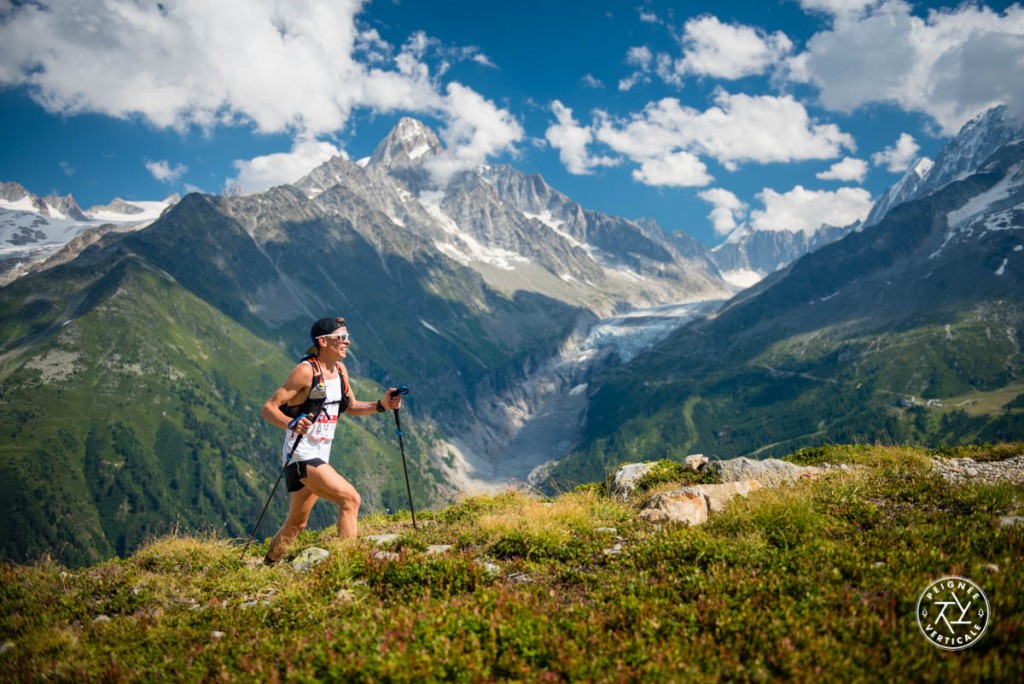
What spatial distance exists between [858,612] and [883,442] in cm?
1473

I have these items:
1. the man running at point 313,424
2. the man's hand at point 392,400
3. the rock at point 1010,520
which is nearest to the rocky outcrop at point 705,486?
the rock at point 1010,520

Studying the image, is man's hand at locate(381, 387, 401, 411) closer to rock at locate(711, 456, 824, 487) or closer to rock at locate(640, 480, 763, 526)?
rock at locate(640, 480, 763, 526)

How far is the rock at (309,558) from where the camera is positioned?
9.70 meters

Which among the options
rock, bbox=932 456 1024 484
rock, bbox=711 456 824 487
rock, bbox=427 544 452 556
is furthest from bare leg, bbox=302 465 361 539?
rock, bbox=932 456 1024 484

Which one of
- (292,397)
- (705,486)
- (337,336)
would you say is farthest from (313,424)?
(705,486)

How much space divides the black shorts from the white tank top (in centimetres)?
8

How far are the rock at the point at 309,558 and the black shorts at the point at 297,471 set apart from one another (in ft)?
4.13

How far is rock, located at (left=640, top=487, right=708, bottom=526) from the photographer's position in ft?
35.3

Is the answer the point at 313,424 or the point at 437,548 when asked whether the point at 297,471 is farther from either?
the point at 437,548

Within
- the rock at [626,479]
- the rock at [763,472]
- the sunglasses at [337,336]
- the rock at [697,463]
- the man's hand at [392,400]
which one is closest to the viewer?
the sunglasses at [337,336]

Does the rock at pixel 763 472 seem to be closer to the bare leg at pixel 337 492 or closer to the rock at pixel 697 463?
the rock at pixel 697 463

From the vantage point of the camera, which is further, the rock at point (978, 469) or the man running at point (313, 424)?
the rock at point (978, 469)

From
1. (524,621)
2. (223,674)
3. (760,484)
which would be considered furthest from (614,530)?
(223,674)

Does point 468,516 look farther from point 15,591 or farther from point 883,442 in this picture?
point 883,442
